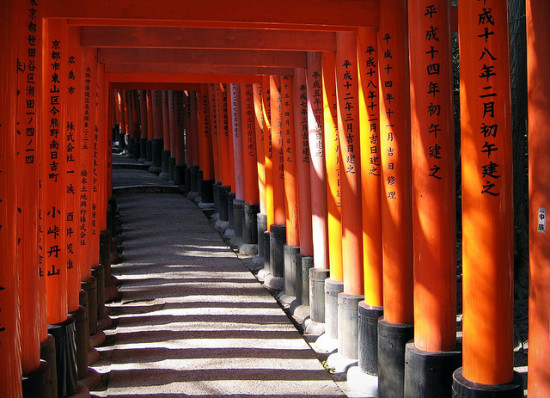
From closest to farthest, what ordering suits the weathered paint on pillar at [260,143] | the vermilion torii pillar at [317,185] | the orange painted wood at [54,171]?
the orange painted wood at [54,171]
the vermilion torii pillar at [317,185]
the weathered paint on pillar at [260,143]

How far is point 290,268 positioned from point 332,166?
2.20 metres

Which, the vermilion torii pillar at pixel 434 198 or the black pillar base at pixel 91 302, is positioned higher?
the vermilion torii pillar at pixel 434 198

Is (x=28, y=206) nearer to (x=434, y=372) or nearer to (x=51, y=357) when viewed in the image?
(x=51, y=357)

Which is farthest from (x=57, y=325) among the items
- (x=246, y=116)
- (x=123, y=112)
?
(x=123, y=112)

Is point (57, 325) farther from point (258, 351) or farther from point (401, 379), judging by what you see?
point (401, 379)

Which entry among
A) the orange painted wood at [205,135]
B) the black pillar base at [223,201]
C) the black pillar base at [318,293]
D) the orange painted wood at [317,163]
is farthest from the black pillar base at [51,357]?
the orange painted wood at [205,135]

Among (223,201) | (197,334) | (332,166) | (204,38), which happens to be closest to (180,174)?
(223,201)

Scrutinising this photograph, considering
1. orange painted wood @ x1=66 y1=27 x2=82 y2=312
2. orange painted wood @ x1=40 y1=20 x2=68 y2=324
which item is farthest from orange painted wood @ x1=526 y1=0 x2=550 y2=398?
orange painted wood @ x1=66 y1=27 x2=82 y2=312

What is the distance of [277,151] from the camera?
377 inches

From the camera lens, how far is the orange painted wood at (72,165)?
5.94m

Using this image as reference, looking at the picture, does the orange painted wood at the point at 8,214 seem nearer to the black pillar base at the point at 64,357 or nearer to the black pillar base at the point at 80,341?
the black pillar base at the point at 64,357

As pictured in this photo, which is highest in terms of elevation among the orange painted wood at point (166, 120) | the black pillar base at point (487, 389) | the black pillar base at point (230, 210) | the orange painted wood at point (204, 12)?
the orange painted wood at point (166, 120)

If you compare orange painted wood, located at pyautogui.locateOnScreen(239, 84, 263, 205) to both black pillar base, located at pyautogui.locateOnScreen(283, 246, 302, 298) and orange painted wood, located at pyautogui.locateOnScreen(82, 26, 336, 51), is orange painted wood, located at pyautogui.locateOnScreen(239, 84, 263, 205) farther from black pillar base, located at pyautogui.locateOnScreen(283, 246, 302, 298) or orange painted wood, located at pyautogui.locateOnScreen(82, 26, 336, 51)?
orange painted wood, located at pyautogui.locateOnScreen(82, 26, 336, 51)

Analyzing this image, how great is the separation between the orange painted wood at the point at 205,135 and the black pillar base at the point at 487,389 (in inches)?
473
